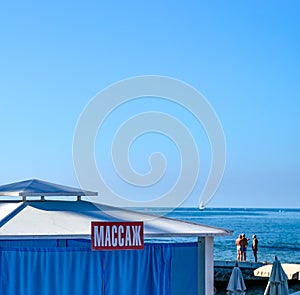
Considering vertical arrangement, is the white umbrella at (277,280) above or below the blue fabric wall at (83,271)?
below

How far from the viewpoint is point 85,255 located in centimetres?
802

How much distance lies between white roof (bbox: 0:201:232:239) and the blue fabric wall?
25 centimetres

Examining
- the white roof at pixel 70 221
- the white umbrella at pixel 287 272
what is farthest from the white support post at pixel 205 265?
the white umbrella at pixel 287 272

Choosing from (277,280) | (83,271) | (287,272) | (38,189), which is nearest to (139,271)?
(83,271)

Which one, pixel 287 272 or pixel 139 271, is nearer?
pixel 139 271

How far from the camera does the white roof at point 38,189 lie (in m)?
8.72

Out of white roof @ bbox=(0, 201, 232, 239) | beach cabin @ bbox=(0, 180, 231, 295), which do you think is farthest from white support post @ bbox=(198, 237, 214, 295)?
white roof @ bbox=(0, 201, 232, 239)

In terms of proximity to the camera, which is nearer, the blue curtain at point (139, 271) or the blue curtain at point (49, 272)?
the blue curtain at point (49, 272)

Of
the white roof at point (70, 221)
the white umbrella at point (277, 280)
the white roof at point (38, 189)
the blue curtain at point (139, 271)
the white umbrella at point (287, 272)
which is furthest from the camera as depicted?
the white umbrella at point (287, 272)

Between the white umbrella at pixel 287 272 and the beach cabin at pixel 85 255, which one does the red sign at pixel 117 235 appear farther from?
the white umbrella at pixel 287 272

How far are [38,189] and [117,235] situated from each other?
1561 millimetres

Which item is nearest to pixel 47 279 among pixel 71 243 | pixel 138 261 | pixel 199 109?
pixel 138 261

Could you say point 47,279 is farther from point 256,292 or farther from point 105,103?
point 256,292

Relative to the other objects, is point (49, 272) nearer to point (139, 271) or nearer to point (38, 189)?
point (139, 271)
